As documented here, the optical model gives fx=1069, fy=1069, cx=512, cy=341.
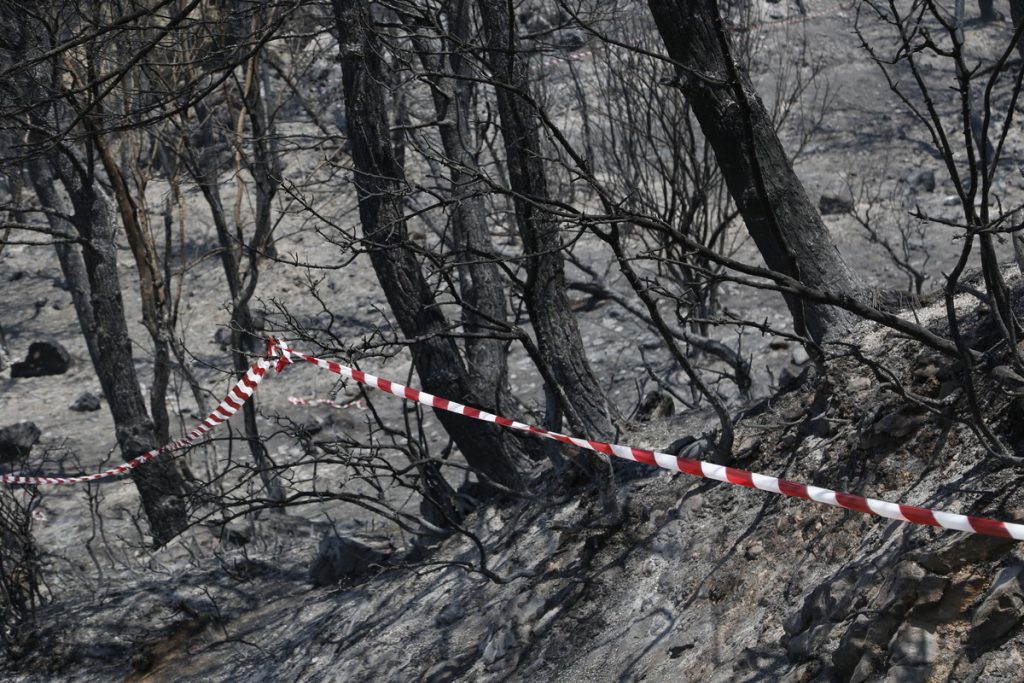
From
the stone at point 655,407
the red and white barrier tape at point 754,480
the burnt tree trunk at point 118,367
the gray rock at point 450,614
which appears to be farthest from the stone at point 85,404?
the gray rock at point 450,614

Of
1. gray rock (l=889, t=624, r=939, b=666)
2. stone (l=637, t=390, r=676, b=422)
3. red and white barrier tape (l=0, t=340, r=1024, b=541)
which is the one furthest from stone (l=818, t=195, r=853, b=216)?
gray rock (l=889, t=624, r=939, b=666)

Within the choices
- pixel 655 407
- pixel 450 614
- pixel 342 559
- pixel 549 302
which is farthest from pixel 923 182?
pixel 450 614

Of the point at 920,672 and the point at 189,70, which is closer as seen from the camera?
the point at 920,672

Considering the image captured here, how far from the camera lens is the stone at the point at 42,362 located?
51.4ft

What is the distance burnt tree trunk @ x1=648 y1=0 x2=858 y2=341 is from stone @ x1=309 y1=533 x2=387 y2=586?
3.29 m

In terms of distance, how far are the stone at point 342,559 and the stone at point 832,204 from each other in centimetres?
975

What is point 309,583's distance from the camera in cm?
733

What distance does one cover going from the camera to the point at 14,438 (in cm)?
1319

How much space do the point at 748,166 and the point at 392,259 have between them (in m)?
2.14

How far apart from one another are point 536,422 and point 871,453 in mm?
3029

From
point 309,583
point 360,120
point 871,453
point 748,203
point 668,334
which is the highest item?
point 360,120

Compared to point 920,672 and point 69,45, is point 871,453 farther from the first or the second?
point 69,45

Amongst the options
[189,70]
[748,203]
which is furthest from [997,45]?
[748,203]

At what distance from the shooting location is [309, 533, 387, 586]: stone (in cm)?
698
